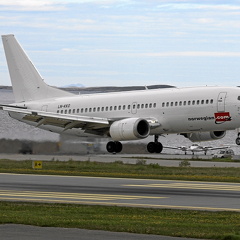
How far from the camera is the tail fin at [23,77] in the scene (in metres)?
66.9

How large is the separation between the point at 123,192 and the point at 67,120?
3008cm

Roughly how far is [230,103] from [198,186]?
834 inches

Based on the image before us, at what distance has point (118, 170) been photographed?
47094mm

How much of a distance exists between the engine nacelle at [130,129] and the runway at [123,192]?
17.3 meters

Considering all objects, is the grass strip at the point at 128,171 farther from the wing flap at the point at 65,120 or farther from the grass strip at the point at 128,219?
the grass strip at the point at 128,219

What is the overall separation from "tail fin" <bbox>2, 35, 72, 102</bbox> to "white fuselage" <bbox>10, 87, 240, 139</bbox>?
5.20 feet

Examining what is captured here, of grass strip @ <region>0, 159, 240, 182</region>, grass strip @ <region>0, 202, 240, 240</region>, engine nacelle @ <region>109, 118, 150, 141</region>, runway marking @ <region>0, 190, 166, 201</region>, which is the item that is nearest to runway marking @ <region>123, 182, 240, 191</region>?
grass strip @ <region>0, 159, 240, 182</region>

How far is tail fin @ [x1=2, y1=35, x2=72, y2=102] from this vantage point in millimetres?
66875

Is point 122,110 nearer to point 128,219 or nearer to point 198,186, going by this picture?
point 198,186

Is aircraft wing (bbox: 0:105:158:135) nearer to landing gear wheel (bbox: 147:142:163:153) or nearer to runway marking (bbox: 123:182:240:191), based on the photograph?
landing gear wheel (bbox: 147:142:163:153)

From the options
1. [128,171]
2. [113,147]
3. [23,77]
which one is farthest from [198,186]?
[23,77]

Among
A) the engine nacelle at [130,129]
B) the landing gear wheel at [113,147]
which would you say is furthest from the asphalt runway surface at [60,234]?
the landing gear wheel at [113,147]

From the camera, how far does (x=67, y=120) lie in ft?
200

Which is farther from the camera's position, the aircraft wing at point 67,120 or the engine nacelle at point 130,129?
the aircraft wing at point 67,120
